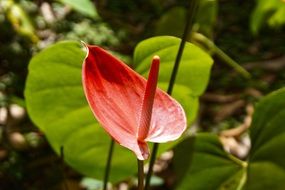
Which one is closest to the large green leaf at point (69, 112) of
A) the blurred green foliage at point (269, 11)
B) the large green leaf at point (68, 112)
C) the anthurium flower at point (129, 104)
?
the large green leaf at point (68, 112)

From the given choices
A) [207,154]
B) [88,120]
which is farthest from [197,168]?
[88,120]

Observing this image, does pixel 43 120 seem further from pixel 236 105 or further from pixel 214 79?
pixel 214 79

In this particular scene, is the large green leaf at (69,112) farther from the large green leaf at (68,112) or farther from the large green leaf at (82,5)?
the large green leaf at (82,5)

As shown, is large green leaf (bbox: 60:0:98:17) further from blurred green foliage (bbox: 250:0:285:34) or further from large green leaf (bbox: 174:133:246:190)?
blurred green foliage (bbox: 250:0:285:34)

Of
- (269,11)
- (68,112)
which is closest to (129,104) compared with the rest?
(68,112)

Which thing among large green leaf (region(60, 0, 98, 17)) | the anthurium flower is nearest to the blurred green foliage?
large green leaf (region(60, 0, 98, 17))

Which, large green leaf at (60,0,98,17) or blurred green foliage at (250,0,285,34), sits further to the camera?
blurred green foliage at (250,0,285,34)
